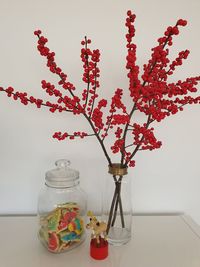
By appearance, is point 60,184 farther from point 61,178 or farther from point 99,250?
point 99,250

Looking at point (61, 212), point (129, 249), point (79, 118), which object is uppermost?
point (79, 118)

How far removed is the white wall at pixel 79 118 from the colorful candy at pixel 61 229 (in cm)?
24

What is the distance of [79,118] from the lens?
0.93 m

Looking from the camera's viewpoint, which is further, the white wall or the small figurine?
the white wall

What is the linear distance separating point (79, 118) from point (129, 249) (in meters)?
0.47

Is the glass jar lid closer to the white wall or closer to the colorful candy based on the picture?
the colorful candy

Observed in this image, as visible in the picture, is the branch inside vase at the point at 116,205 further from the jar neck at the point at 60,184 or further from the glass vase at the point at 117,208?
the jar neck at the point at 60,184

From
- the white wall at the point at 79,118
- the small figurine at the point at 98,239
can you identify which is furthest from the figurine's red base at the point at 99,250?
the white wall at the point at 79,118

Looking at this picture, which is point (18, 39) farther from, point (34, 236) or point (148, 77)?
point (34, 236)

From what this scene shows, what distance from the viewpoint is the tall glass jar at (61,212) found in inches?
27.1

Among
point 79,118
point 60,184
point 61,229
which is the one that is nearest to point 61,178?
point 60,184

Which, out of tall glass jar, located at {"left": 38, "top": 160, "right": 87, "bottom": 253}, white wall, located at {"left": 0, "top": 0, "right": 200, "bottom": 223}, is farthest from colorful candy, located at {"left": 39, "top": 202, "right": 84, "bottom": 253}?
white wall, located at {"left": 0, "top": 0, "right": 200, "bottom": 223}

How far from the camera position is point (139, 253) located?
0.72m

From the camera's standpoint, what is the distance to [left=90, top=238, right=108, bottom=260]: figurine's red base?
0.67 metres
